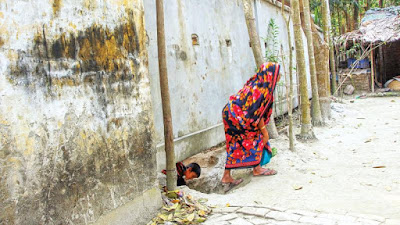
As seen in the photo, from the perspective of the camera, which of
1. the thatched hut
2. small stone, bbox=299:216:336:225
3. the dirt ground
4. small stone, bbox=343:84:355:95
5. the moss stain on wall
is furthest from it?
small stone, bbox=343:84:355:95

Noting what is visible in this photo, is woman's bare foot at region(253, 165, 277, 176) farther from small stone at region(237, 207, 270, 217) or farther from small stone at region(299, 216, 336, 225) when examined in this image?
small stone at region(299, 216, 336, 225)

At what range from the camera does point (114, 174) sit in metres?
2.97

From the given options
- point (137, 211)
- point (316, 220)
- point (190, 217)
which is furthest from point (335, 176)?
point (137, 211)

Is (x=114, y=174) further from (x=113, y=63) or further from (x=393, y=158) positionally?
(x=393, y=158)

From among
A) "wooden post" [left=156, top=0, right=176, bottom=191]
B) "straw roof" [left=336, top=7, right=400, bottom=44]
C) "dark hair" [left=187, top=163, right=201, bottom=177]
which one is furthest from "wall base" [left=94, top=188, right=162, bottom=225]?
"straw roof" [left=336, top=7, right=400, bottom=44]

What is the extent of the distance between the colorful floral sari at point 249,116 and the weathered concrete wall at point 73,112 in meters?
1.48

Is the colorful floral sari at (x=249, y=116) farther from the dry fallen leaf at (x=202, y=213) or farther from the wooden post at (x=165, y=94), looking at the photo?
the dry fallen leaf at (x=202, y=213)

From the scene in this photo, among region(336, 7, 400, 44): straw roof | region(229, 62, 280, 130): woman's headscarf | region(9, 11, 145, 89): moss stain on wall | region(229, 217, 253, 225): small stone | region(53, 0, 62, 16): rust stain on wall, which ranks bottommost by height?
region(229, 217, 253, 225): small stone

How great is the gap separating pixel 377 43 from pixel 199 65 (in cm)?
1116

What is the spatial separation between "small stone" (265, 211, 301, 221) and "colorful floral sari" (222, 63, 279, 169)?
1370 mm

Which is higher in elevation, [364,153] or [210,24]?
[210,24]

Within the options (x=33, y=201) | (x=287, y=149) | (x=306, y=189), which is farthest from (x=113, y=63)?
(x=287, y=149)

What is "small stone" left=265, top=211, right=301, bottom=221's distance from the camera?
3.20m

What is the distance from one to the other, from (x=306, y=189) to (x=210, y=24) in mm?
3511
